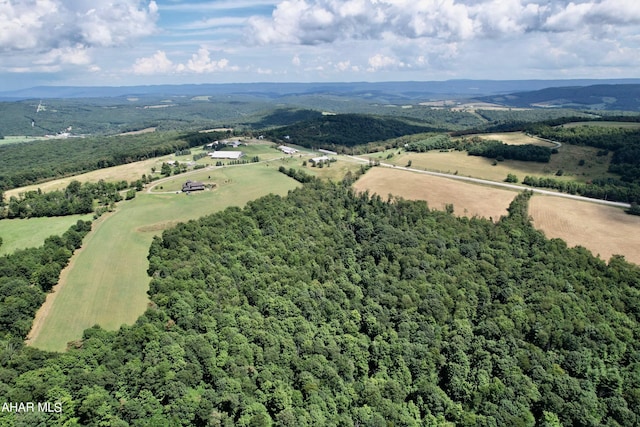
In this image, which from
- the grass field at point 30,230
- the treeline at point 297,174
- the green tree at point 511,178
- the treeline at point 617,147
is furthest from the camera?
the treeline at point 297,174

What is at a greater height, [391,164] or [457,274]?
[391,164]

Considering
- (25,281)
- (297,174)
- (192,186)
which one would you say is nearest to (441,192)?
(297,174)

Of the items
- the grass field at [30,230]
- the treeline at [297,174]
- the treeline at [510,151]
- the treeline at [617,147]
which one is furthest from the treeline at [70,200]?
the treeline at [617,147]

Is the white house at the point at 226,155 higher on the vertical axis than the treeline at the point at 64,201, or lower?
higher

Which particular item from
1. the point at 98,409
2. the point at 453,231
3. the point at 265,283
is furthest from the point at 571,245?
the point at 98,409

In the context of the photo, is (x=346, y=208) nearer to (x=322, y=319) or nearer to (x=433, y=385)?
(x=322, y=319)

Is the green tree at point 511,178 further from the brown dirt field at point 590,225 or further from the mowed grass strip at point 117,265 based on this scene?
the mowed grass strip at point 117,265
